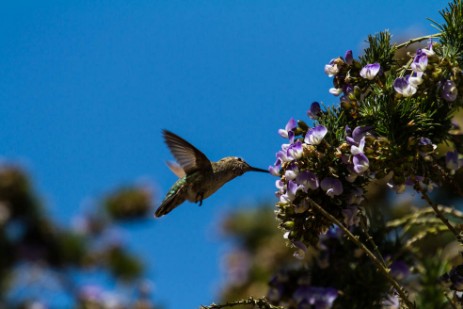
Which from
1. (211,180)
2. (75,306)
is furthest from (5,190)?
(211,180)

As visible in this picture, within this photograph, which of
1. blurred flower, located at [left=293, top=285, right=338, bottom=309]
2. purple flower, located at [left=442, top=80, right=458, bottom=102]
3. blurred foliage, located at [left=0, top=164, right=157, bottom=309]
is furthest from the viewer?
blurred foliage, located at [left=0, top=164, right=157, bottom=309]

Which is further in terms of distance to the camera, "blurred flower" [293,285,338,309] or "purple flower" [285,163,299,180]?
"blurred flower" [293,285,338,309]

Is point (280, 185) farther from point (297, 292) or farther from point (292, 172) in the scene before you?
point (297, 292)

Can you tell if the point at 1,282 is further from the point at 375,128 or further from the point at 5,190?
the point at 375,128

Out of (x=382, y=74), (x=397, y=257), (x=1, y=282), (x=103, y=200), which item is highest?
(x=103, y=200)

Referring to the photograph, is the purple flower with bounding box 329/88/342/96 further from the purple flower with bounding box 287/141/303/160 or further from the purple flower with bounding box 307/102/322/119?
the purple flower with bounding box 287/141/303/160

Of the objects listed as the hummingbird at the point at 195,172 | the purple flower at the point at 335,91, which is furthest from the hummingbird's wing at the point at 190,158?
the purple flower at the point at 335,91

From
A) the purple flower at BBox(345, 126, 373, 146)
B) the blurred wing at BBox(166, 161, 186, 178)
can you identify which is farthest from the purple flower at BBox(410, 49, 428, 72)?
the blurred wing at BBox(166, 161, 186, 178)

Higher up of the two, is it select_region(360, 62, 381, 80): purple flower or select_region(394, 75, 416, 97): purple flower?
select_region(360, 62, 381, 80): purple flower
